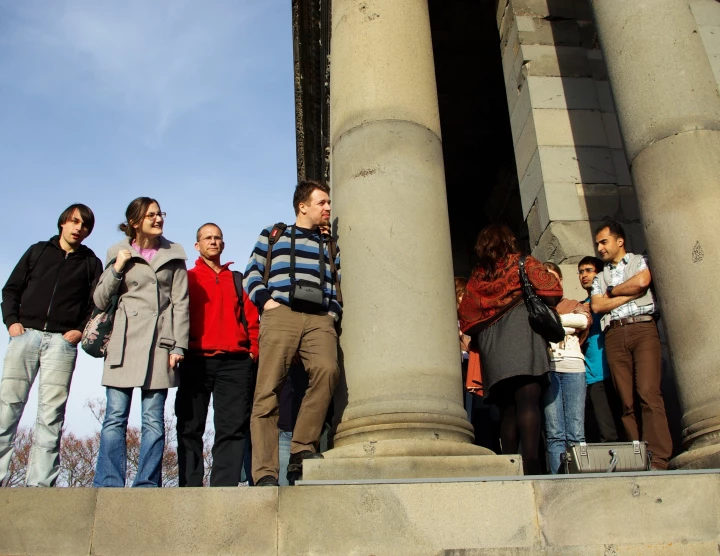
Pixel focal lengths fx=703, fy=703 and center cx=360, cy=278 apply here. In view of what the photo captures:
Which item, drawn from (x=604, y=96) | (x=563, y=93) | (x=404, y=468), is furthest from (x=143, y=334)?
(x=604, y=96)

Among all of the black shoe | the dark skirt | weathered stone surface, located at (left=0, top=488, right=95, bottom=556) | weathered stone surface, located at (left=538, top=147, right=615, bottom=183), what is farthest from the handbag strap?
weathered stone surface, located at (left=0, top=488, right=95, bottom=556)

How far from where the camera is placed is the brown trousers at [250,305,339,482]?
185 inches

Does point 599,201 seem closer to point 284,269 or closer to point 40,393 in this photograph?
point 284,269

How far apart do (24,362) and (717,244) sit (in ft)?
17.0

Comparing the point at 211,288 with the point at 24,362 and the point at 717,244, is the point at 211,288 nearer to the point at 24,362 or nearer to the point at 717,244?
the point at 24,362

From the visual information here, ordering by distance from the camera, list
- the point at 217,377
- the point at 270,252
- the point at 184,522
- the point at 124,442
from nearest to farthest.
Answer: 1. the point at 184,522
2. the point at 124,442
3. the point at 270,252
4. the point at 217,377

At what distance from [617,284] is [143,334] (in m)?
3.99

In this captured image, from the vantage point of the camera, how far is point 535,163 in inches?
333

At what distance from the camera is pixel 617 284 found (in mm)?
6156

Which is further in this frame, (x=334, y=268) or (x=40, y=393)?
(x=334, y=268)

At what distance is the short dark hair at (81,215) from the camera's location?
18.7ft

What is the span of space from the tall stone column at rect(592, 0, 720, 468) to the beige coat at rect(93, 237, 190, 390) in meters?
3.71

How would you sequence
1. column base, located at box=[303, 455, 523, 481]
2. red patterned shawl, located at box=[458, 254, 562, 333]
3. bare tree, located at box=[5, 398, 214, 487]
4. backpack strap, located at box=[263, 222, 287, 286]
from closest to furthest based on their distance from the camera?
column base, located at box=[303, 455, 523, 481] < backpack strap, located at box=[263, 222, 287, 286] < red patterned shawl, located at box=[458, 254, 562, 333] < bare tree, located at box=[5, 398, 214, 487]

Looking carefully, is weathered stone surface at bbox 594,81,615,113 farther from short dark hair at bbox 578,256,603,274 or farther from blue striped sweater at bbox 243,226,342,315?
blue striped sweater at bbox 243,226,342,315
